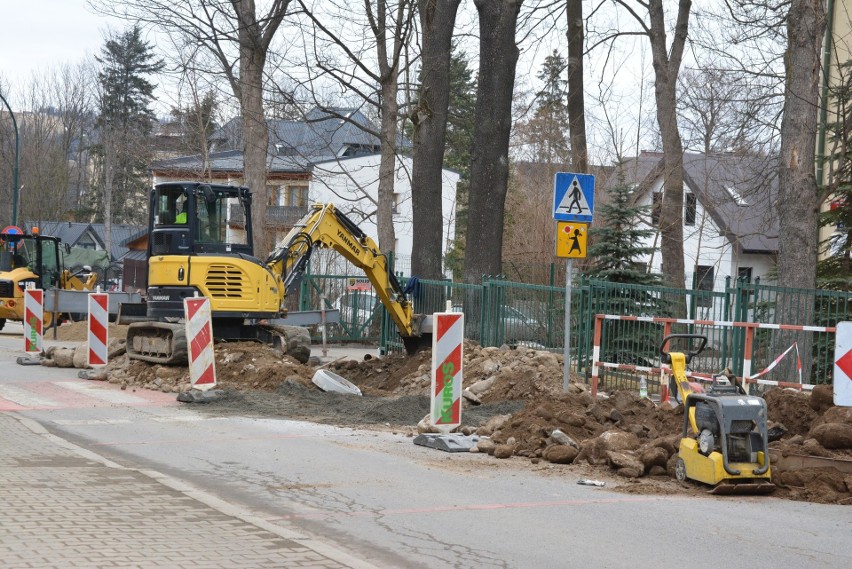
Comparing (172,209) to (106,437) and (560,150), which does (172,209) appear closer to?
(106,437)

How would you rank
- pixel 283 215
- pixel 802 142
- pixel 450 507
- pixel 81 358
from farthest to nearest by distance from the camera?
pixel 283 215 → pixel 81 358 → pixel 802 142 → pixel 450 507

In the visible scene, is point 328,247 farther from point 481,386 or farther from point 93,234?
point 93,234

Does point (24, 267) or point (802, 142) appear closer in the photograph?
point (802, 142)

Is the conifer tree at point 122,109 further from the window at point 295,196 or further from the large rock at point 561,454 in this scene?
the large rock at point 561,454

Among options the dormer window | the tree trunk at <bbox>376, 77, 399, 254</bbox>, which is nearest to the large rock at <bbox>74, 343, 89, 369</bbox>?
the tree trunk at <bbox>376, 77, 399, 254</bbox>

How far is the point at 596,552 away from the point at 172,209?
1420 centimetres

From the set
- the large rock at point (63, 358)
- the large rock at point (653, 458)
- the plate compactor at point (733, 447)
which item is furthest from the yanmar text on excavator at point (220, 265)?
the plate compactor at point (733, 447)

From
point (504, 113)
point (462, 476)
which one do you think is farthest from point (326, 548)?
point (504, 113)

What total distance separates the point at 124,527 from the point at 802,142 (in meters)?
12.3

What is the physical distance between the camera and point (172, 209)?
19.8 m

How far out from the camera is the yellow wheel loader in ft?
111

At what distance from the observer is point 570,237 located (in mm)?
14258

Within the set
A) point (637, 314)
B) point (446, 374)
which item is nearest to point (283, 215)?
point (637, 314)

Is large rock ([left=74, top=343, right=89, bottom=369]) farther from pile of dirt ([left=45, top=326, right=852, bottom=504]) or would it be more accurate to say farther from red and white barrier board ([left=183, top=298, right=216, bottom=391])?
red and white barrier board ([left=183, top=298, right=216, bottom=391])
